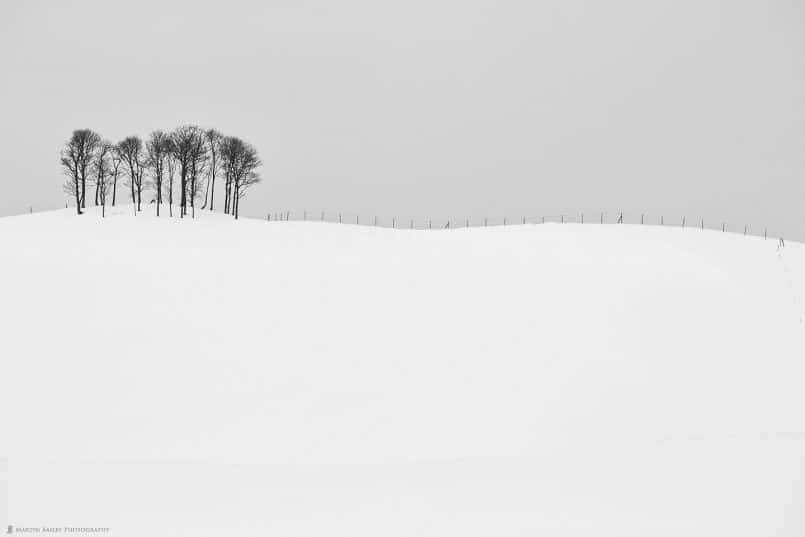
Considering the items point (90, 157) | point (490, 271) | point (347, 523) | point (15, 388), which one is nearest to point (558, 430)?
point (347, 523)

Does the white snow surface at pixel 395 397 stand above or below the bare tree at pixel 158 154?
below

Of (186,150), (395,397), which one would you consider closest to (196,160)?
(186,150)

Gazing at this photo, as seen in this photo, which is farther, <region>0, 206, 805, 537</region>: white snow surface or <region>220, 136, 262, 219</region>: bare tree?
<region>220, 136, 262, 219</region>: bare tree

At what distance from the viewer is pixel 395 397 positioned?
64.5ft

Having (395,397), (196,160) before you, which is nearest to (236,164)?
(196,160)

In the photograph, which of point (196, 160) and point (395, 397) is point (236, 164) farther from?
point (395, 397)

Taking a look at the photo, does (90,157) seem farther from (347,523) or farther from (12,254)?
(347,523)

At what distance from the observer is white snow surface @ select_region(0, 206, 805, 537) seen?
14.2 meters

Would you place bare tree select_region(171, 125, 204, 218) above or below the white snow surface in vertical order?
above

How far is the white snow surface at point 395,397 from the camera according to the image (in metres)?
14.2

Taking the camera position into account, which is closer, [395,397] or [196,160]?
[395,397]

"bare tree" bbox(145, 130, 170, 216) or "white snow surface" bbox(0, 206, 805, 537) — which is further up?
"bare tree" bbox(145, 130, 170, 216)

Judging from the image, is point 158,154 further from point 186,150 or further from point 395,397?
point 395,397

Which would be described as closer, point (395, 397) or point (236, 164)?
point (395, 397)
